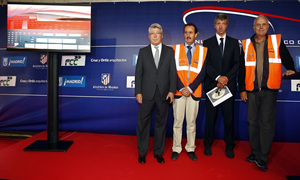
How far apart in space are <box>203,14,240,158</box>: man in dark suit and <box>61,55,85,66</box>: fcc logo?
232 cm

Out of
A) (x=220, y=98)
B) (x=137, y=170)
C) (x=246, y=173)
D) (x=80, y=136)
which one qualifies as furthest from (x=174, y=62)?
(x=80, y=136)

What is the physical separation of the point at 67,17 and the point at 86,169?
2.17 m

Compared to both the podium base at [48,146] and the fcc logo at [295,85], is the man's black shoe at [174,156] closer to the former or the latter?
the podium base at [48,146]

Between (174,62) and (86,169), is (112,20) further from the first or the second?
(86,169)

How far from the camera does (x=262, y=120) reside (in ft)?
7.26

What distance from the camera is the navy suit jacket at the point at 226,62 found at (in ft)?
7.75

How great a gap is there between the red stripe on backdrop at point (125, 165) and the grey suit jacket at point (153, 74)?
84cm

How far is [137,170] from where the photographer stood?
6.69 ft

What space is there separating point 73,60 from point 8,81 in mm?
1417

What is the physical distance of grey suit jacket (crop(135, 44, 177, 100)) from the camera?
7.29 ft

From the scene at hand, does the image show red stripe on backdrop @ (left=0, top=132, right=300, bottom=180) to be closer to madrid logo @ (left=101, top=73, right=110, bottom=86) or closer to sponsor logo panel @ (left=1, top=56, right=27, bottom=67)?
madrid logo @ (left=101, top=73, right=110, bottom=86)

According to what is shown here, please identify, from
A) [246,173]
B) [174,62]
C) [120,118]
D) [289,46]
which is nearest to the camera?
[246,173]

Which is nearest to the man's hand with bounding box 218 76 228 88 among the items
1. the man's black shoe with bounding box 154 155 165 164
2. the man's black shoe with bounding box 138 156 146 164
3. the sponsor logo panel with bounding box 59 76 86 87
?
the man's black shoe with bounding box 154 155 165 164

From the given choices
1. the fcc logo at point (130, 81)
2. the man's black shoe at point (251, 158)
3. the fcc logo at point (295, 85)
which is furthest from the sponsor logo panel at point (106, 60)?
the fcc logo at point (295, 85)
